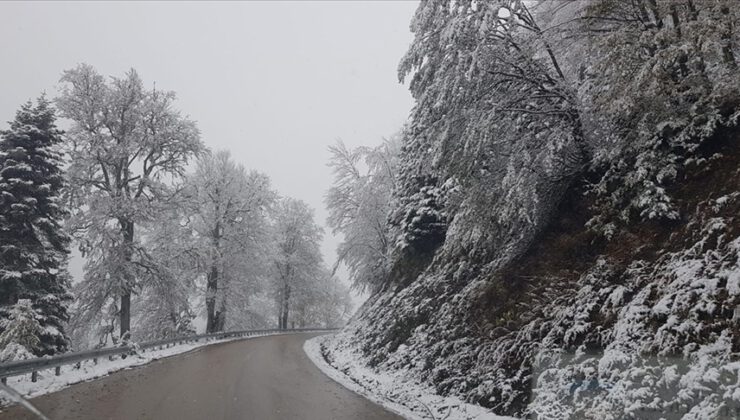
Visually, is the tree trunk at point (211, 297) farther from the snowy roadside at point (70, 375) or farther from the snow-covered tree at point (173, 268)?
the snowy roadside at point (70, 375)

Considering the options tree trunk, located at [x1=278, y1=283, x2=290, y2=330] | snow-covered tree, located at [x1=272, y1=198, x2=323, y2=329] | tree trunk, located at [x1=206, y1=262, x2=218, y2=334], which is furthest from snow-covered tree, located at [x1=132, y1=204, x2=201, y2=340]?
tree trunk, located at [x1=278, y1=283, x2=290, y2=330]

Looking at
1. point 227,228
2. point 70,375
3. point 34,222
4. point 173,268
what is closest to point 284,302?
point 227,228

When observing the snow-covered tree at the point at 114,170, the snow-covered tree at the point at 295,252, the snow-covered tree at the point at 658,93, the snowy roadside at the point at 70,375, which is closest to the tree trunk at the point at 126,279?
the snow-covered tree at the point at 114,170

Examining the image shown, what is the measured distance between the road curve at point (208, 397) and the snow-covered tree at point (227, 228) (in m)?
14.8

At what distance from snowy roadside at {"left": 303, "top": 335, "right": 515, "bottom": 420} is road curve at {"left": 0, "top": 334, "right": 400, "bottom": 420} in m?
0.40

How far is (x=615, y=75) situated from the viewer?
7.89 metres

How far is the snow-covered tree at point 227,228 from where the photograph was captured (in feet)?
94.4

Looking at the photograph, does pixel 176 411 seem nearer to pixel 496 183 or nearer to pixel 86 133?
pixel 496 183

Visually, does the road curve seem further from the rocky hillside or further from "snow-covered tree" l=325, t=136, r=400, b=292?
"snow-covered tree" l=325, t=136, r=400, b=292

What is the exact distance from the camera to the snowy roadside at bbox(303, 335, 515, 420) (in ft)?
26.9

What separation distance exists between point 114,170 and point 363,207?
13205 millimetres

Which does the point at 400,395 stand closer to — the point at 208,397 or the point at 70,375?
the point at 208,397

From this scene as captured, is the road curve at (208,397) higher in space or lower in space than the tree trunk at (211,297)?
lower

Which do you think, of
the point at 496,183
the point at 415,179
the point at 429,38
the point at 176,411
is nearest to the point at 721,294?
the point at 496,183
